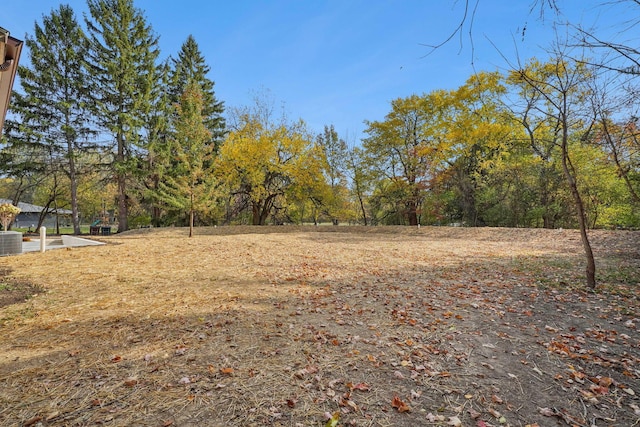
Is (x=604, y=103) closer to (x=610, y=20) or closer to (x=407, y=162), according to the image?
(x=610, y=20)

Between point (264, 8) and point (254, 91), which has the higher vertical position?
point (254, 91)

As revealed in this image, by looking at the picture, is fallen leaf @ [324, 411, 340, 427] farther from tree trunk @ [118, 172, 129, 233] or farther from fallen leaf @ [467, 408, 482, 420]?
tree trunk @ [118, 172, 129, 233]

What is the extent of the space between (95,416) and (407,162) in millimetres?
16056

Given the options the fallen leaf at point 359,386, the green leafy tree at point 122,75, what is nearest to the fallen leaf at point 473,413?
the fallen leaf at point 359,386

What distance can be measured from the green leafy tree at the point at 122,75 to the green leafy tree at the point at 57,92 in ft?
2.64

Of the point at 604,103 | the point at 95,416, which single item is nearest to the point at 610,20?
the point at 604,103

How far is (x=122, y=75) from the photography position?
16672 millimetres

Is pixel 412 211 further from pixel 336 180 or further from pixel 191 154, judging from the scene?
pixel 191 154

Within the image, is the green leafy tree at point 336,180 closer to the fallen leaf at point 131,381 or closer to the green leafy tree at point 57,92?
the green leafy tree at point 57,92

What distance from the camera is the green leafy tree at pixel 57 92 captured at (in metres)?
15.4

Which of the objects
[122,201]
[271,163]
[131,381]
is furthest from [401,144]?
[122,201]

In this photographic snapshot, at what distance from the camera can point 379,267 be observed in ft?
20.8

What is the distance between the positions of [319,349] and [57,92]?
2153cm

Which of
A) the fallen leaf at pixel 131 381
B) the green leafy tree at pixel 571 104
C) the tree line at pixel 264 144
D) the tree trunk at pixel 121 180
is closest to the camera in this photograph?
the fallen leaf at pixel 131 381
